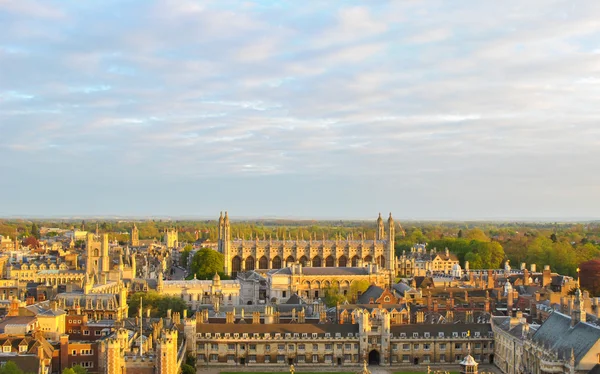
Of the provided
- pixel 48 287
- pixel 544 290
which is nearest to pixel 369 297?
pixel 544 290

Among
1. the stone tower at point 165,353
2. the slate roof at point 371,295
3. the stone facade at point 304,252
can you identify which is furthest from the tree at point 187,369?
the stone facade at point 304,252

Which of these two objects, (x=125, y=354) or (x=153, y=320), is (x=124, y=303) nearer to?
(x=153, y=320)

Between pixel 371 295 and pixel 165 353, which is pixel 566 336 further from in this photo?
pixel 371 295

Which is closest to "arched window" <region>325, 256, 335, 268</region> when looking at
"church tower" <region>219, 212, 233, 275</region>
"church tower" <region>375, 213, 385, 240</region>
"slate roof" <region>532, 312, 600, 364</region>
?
"church tower" <region>375, 213, 385, 240</region>

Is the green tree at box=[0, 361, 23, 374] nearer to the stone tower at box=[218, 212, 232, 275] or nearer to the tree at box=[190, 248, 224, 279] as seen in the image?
the tree at box=[190, 248, 224, 279]

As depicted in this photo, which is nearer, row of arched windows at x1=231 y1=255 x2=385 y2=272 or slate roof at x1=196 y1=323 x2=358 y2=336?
slate roof at x1=196 y1=323 x2=358 y2=336
